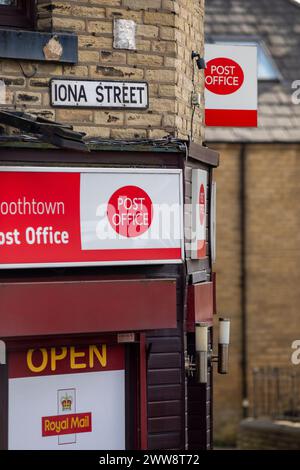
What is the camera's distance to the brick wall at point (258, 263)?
2016 centimetres

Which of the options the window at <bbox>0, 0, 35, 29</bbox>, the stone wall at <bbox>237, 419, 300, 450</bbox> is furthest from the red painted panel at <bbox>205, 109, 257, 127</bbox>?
the stone wall at <bbox>237, 419, 300, 450</bbox>

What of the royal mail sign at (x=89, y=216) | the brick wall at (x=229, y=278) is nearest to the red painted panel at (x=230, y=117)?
the royal mail sign at (x=89, y=216)

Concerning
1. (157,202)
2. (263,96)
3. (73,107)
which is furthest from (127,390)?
(263,96)

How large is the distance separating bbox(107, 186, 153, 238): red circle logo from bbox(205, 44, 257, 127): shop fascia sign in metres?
2.00

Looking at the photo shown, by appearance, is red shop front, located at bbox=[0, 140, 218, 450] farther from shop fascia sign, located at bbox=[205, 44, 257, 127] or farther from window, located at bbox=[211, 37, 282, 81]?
window, located at bbox=[211, 37, 282, 81]

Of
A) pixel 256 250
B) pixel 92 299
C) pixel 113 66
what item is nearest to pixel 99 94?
A: pixel 113 66

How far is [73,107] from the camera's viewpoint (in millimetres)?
8852

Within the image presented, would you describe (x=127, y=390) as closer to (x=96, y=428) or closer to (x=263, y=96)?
(x=96, y=428)

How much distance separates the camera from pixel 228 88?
35.0 feet

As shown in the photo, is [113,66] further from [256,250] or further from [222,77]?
[256,250]

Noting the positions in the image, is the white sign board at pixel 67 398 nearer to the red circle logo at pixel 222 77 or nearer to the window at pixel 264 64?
the red circle logo at pixel 222 77

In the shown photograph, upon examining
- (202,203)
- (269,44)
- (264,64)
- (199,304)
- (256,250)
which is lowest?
(199,304)

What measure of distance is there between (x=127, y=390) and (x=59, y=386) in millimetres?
606

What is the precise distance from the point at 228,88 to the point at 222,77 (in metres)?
0.12
